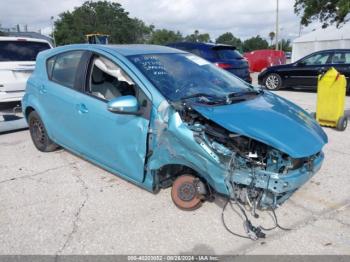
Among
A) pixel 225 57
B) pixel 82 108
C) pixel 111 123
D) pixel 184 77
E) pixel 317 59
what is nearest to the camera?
pixel 111 123

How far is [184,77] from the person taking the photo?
3934mm

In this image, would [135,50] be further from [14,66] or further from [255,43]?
[255,43]

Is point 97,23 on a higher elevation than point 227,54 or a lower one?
higher

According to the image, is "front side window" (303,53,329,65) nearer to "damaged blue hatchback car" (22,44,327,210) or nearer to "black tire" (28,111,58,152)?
"damaged blue hatchback car" (22,44,327,210)

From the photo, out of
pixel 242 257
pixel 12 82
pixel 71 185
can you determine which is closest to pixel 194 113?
pixel 242 257

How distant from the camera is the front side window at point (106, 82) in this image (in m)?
4.05

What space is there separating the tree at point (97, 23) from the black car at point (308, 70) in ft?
223

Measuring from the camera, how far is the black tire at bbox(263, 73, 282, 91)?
13.1 metres

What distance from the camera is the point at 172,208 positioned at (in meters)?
3.64

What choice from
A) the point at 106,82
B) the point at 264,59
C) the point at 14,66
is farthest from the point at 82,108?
the point at 264,59

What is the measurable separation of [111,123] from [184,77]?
3.10 feet

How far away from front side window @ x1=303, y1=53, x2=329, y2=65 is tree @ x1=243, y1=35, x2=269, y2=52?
264 feet

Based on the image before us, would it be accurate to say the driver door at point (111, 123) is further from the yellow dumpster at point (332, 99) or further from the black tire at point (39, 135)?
the yellow dumpster at point (332, 99)

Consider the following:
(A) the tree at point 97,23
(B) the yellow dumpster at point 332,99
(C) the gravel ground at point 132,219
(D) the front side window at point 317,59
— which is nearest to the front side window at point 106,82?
(C) the gravel ground at point 132,219
